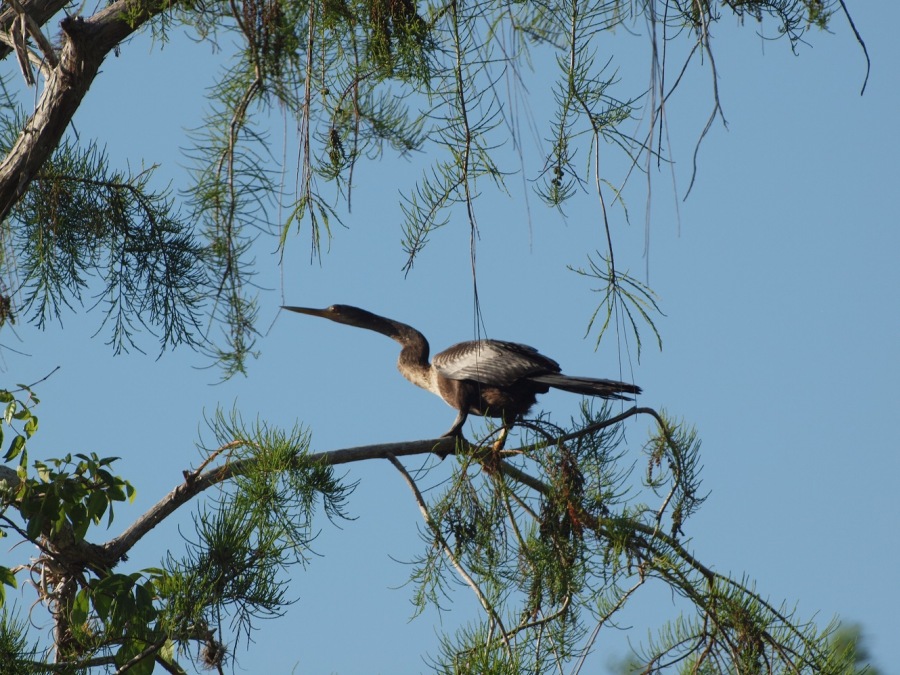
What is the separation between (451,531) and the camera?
8.98 ft

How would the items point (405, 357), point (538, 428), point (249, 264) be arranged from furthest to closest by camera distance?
point (405, 357)
point (249, 264)
point (538, 428)

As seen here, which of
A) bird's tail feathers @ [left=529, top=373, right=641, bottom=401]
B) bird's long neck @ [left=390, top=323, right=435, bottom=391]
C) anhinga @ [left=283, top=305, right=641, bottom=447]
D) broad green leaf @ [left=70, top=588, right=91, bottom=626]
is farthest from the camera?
bird's long neck @ [left=390, top=323, right=435, bottom=391]

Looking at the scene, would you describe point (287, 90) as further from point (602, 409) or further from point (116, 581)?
point (602, 409)

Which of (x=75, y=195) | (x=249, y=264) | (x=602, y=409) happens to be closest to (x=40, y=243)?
(x=75, y=195)

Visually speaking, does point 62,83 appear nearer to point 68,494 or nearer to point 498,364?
point 68,494

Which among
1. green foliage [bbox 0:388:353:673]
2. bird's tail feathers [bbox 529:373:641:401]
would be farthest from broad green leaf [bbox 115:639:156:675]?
bird's tail feathers [bbox 529:373:641:401]

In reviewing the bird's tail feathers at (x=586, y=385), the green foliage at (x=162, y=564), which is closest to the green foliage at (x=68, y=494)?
the green foliage at (x=162, y=564)

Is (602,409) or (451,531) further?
(602,409)

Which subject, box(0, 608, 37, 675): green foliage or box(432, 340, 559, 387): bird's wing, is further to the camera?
box(432, 340, 559, 387): bird's wing

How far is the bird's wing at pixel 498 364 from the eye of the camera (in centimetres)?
384

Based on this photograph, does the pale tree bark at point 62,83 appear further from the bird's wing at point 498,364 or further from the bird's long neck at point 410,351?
the bird's long neck at point 410,351

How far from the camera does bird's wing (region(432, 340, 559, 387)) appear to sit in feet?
12.6

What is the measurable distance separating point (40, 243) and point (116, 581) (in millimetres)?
1527

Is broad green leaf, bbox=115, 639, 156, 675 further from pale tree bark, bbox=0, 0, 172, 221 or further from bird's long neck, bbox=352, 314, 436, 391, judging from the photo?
bird's long neck, bbox=352, 314, 436, 391
